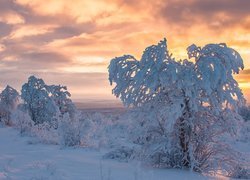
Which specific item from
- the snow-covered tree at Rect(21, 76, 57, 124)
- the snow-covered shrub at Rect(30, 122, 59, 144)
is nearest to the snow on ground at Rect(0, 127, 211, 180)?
the snow-covered shrub at Rect(30, 122, 59, 144)

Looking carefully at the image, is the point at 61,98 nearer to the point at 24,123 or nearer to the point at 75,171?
the point at 24,123

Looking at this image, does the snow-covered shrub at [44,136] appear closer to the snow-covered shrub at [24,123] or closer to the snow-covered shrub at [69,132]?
the snow-covered shrub at [24,123]

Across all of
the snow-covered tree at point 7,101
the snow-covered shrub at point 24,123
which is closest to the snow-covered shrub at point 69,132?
the snow-covered shrub at point 24,123

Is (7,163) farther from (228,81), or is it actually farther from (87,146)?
(87,146)

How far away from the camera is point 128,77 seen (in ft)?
37.0

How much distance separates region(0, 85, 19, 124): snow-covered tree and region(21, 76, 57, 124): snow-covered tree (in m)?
3.09

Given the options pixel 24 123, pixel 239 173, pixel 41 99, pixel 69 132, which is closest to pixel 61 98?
pixel 41 99

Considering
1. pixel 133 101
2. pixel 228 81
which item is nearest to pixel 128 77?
pixel 133 101

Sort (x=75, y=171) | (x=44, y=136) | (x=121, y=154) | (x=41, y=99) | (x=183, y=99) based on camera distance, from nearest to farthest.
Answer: (x=75, y=171) < (x=183, y=99) < (x=121, y=154) < (x=44, y=136) < (x=41, y=99)

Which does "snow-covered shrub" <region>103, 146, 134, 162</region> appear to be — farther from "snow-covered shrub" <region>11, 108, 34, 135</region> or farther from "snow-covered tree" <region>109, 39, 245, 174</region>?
"snow-covered shrub" <region>11, 108, 34, 135</region>

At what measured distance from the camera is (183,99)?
10570 millimetres

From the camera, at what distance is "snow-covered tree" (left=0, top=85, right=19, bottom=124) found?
35.9 meters

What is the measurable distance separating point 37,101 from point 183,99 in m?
23.4

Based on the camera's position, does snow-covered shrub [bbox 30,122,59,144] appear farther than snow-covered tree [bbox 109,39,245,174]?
Yes
